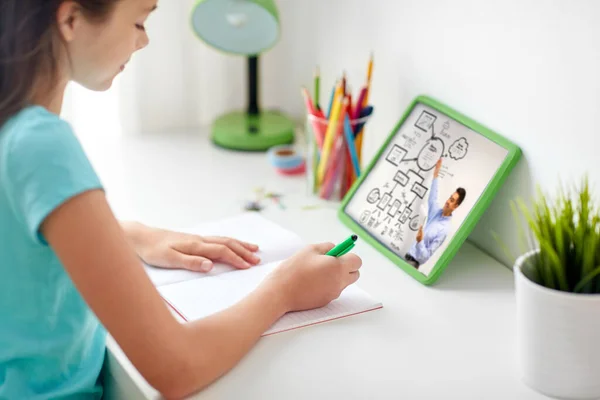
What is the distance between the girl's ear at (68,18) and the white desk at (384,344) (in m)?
0.36

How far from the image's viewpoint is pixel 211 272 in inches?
42.4

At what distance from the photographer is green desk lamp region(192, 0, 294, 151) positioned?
4.93ft

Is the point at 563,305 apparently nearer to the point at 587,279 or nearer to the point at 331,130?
the point at 587,279

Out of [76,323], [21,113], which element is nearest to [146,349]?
[76,323]

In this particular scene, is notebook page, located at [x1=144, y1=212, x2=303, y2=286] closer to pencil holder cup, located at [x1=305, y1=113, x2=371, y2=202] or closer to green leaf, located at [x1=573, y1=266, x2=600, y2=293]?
pencil holder cup, located at [x1=305, y1=113, x2=371, y2=202]

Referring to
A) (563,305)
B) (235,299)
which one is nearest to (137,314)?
(235,299)

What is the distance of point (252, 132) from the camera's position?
1.63 meters

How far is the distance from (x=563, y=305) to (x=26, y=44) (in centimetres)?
57

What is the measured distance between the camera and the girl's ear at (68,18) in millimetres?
793

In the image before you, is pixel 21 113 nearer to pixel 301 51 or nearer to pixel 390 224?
pixel 390 224

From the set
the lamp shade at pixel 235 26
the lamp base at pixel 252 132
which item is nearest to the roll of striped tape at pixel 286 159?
the lamp base at pixel 252 132

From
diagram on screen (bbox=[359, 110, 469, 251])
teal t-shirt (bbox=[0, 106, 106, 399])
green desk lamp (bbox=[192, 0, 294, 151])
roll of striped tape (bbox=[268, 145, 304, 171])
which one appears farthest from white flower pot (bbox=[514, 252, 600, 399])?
green desk lamp (bbox=[192, 0, 294, 151])

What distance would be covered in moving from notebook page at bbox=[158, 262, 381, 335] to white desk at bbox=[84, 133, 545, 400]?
0.02 metres

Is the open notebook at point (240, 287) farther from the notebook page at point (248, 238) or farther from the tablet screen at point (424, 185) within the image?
the tablet screen at point (424, 185)
